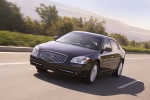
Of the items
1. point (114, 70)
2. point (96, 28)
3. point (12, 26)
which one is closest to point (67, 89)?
point (114, 70)

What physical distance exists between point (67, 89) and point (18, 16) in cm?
2624

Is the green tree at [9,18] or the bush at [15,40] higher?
the green tree at [9,18]

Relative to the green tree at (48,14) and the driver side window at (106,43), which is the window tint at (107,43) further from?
the green tree at (48,14)

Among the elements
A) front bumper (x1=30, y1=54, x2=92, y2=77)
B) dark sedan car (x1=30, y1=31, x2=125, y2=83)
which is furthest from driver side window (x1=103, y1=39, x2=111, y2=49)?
front bumper (x1=30, y1=54, x2=92, y2=77)

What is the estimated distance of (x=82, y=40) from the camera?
11.6m

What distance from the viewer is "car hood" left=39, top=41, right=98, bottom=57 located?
10.1 metres

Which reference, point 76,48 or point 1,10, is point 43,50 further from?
point 1,10

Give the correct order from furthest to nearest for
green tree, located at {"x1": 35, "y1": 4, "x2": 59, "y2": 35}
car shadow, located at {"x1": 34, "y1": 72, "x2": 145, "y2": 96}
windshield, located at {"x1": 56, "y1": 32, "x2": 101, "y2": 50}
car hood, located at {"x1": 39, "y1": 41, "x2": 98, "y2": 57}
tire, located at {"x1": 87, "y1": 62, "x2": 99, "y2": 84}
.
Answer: green tree, located at {"x1": 35, "y1": 4, "x2": 59, "y2": 35}
windshield, located at {"x1": 56, "y1": 32, "x2": 101, "y2": 50}
tire, located at {"x1": 87, "y1": 62, "x2": 99, "y2": 84}
car hood, located at {"x1": 39, "y1": 41, "x2": 98, "y2": 57}
car shadow, located at {"x1": 34, "y1": 72, "x2": 145, "y2": 96}

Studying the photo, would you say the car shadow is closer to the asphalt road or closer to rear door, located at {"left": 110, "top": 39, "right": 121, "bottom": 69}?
the asphalt road

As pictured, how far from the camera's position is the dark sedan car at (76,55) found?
32.6ft

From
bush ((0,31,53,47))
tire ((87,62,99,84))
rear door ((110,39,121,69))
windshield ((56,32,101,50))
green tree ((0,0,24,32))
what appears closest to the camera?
tire ((87,62,99,84))

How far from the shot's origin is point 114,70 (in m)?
13.5

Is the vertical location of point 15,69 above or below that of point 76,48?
below

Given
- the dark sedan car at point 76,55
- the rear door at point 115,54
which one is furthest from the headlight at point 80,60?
the rear door at point 115,54
